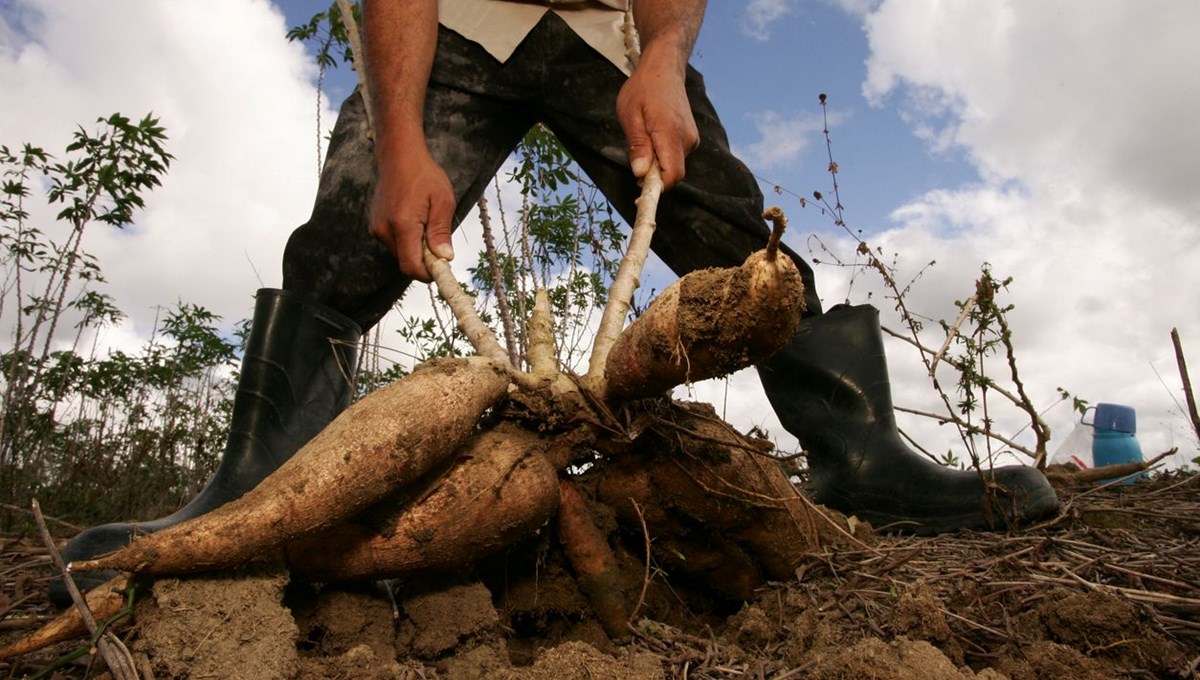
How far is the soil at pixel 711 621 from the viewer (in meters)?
1.20

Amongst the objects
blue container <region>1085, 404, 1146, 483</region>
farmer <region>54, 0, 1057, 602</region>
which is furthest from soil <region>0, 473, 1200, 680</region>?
blue container <region>1085, 404, 1146, 483</region>

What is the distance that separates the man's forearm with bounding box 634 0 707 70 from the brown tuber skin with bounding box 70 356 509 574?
125cm

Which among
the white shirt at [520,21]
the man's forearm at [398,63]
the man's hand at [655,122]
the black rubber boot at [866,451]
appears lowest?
the black rubber boot at [866,451]

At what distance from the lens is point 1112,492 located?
3047 millimetres

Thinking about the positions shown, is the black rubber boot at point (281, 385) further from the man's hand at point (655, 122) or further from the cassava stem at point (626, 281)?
the man's hand at point (655, 122)

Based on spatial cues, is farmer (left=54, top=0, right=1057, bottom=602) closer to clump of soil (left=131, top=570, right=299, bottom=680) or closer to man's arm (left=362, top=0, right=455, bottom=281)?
man's arm (left=362, top=0, right=455, bottom=281)

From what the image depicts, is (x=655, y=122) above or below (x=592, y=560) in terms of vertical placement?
above

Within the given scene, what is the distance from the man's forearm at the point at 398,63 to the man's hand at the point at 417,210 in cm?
12

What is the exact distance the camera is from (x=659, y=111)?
6.48ft

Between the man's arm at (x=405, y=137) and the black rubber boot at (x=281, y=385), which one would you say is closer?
the man's arm at (x=405, y=137)

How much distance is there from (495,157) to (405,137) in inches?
25.5

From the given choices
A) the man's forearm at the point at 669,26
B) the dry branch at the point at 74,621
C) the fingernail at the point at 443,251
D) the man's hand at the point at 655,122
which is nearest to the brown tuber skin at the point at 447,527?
the dry branch at the point at 74,621

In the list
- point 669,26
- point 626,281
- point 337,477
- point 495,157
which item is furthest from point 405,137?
point 337,477

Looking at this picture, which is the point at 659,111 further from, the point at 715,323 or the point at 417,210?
the point at 715,323
